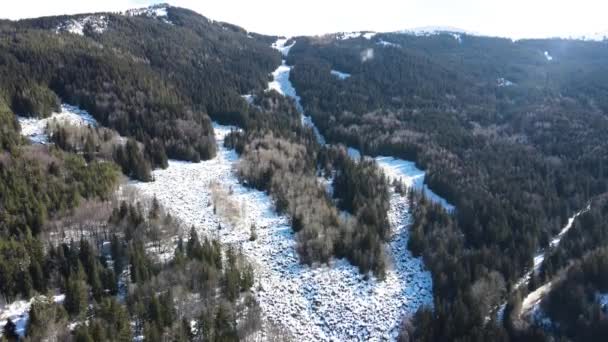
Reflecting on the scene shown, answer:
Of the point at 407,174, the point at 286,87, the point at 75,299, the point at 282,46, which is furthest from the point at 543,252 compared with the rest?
the point at 282,46

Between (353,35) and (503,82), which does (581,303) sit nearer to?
(503,82)

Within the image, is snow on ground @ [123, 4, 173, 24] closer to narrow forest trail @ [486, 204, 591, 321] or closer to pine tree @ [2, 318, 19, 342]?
narrow forest trail @ [486, 204, 591, 321]

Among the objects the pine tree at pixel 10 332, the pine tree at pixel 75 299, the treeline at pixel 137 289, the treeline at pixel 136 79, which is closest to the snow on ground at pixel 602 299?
the treeline at pixel 137 289

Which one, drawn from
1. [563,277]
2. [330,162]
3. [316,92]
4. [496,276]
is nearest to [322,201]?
[330,162]

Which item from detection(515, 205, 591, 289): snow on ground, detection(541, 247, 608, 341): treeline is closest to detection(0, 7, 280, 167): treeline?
detection(515, 205, 591, 289): snow on ground

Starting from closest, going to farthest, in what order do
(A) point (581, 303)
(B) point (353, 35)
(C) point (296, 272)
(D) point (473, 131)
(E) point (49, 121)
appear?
(A) point (581, 303) < (C) point (296, 272) < (E) point (49, 121) < (D) point (473, 131) < (B) point (353, 35)

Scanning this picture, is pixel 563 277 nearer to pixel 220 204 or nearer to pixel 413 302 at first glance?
pixel 413 302
